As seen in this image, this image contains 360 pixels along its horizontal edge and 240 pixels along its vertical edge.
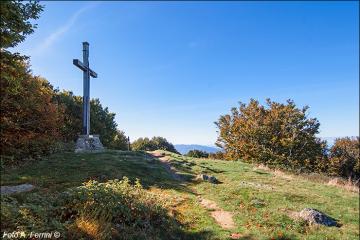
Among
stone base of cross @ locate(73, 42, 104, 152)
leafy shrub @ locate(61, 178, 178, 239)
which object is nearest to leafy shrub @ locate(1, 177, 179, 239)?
leafy shrub @ locate(61, 178, 178, 239)

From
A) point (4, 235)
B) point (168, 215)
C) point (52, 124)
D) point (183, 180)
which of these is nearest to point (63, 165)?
point (52, 124)

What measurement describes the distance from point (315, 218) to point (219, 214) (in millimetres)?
4564

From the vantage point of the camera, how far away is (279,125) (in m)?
52.4

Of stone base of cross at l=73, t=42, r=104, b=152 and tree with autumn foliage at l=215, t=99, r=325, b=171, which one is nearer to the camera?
stone base of cross at l=73, t=42, r=104, b=152

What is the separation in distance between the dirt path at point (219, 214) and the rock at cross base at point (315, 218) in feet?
11.8

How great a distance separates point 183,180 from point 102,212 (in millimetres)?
13954

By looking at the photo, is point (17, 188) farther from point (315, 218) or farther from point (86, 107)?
point (86, 107)

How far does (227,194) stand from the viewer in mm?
18984

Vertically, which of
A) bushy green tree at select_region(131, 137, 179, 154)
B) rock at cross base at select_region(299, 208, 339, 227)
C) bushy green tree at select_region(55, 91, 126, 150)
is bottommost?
rock at cross base at select_region(299, 208, 339, 227)

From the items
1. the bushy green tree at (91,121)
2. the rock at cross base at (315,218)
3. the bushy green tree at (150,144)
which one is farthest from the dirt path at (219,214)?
the bushy green tree at (150,144)

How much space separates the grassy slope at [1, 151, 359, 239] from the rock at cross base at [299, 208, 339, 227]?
20.9 inches

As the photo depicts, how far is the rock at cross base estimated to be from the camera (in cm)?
1483

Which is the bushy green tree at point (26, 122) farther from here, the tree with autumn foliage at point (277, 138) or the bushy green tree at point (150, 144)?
the bushy green tree at point (150, 144)

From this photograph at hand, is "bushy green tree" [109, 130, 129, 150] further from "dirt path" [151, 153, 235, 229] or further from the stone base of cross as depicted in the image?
"dirt path" [151, 153, 235, 229]
